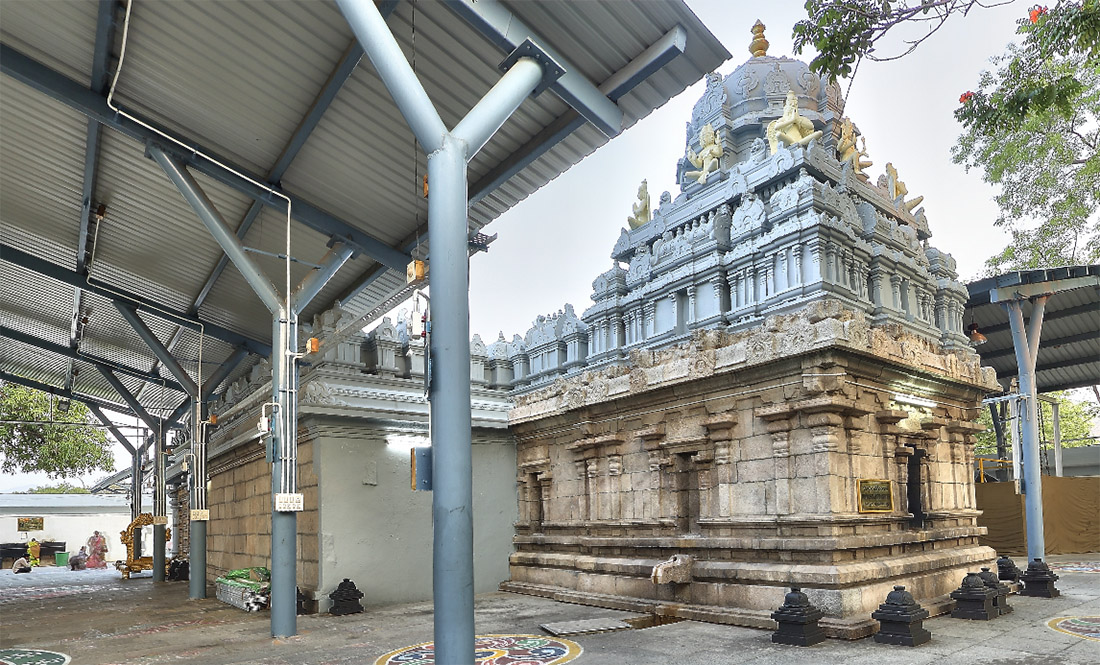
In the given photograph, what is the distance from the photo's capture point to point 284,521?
1207 centimetres

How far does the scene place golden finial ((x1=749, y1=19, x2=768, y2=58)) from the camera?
2164cm

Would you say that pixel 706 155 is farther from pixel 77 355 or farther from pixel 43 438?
pixel 43 438

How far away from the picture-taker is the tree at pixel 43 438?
39844 millimetres

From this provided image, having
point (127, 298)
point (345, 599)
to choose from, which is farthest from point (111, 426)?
point (345, 599)

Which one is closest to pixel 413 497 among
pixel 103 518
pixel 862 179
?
pixel 862 179

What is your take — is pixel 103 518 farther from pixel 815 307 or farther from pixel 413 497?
pixel 815 307

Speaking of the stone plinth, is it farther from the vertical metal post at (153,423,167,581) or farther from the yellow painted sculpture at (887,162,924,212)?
the vertical metal post at (153,423,167,581)

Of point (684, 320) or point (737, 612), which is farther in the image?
point (684, 320)

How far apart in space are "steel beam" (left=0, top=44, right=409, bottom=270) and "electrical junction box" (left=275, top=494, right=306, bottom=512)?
4.27m

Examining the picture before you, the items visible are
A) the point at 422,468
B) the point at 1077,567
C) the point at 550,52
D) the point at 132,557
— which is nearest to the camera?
the point at 422,468

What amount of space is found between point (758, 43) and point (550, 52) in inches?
600

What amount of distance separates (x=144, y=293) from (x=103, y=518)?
36648mm

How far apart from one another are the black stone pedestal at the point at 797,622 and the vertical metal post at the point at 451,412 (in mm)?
5059

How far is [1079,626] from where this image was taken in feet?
34.8
